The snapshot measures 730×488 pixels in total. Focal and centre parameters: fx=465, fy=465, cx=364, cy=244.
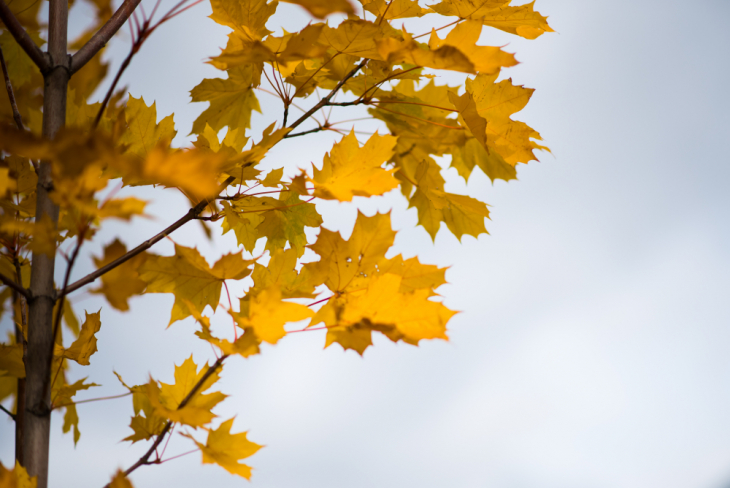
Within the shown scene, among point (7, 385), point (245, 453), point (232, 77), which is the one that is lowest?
point (245, 453)

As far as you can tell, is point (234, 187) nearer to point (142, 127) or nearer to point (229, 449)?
point (142, 127)

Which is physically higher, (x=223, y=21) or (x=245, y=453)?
(x=223, y=21)

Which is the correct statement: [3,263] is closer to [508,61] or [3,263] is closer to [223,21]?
[223,21]

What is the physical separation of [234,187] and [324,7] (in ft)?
1.08

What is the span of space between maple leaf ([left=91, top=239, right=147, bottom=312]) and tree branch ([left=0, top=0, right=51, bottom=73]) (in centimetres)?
25

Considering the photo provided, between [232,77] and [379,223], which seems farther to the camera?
[232,77]

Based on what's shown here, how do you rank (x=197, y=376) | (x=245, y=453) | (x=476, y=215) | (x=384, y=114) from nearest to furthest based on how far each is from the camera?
(x=245, y=453) < (x=197, y=376) < (x=384, y=114) < (x=476, y=215)

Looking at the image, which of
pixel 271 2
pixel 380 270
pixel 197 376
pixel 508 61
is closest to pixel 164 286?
pixel 197 376

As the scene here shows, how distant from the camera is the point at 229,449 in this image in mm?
461

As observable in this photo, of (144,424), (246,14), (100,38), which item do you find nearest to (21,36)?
(100,38)

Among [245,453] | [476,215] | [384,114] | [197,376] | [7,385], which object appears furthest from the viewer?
[7,385]

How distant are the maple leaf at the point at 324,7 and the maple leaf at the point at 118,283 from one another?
26cm

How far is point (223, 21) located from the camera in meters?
0.53

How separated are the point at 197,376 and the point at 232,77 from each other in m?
0.45
